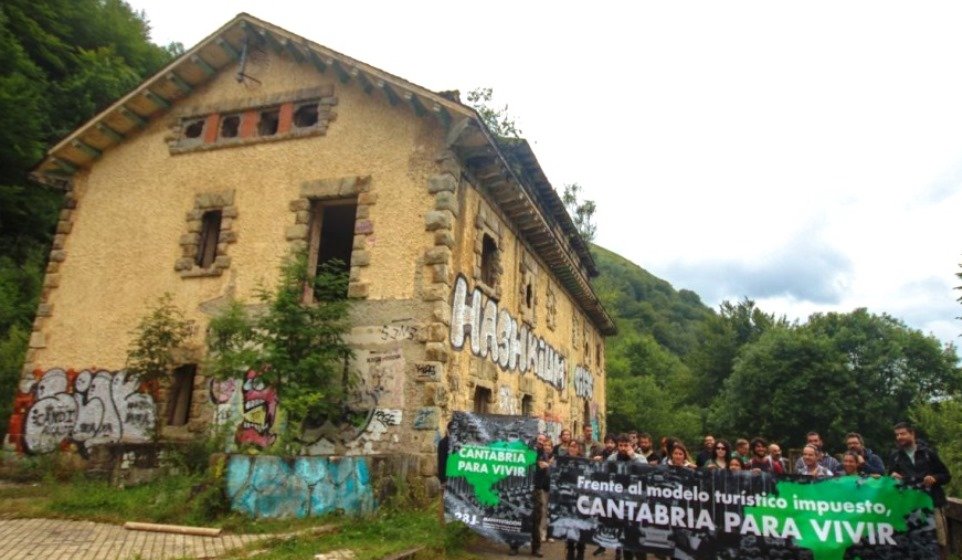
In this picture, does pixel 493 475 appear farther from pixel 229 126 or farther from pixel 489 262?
pixel 229 126

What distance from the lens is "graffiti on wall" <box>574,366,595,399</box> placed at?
20566 mm

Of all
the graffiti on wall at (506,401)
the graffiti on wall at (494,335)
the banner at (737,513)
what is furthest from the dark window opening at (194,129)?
the banner at (737,513)

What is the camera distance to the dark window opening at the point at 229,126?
12867 mm

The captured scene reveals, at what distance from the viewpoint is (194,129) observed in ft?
43.4

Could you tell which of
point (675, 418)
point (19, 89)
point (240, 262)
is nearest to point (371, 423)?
point (240, 262)

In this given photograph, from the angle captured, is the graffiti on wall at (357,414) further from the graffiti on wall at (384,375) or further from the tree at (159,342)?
the tree at (159,342)

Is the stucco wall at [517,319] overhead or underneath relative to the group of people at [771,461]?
overhead

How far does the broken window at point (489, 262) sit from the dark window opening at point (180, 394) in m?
5.93

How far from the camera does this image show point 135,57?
87.1ft

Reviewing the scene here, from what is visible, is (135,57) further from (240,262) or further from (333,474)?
(333,474)

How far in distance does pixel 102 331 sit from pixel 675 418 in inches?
1234

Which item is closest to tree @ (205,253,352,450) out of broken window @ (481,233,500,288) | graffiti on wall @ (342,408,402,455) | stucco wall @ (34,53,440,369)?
graffiti on wall @ (342,408,402,455)

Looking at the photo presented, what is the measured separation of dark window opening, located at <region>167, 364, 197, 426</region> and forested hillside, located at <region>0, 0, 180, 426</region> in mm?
5870

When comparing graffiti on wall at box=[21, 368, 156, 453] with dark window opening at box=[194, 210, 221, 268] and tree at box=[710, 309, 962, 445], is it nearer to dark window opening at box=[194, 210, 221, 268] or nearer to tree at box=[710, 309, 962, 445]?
dark window opening at box=[194, 210, 221, 268]
